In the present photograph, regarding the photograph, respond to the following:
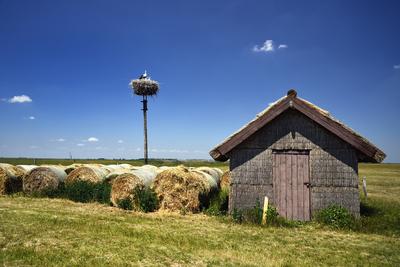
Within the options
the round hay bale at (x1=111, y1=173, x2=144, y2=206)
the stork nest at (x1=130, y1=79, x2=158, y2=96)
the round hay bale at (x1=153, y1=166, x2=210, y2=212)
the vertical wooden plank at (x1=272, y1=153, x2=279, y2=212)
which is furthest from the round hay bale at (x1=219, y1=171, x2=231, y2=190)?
the stork nest at (x1=130, y1=79, x2=158, y2=96)

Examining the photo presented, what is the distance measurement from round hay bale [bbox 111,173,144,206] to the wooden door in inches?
217

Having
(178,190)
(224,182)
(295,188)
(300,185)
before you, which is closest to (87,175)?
(178,190)

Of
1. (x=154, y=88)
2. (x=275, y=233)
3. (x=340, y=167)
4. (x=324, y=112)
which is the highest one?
(x=154, y=88)

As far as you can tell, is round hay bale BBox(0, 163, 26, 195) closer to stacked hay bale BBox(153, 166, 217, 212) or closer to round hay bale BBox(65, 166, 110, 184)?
round hay bale BBox(65, 166, 110, 184)

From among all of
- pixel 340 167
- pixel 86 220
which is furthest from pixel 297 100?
pixel 86 220

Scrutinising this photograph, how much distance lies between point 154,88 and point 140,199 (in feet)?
75.9

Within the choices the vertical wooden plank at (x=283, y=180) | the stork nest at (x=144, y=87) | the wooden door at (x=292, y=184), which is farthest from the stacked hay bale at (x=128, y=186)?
the stork nest at (x=144, y=87)

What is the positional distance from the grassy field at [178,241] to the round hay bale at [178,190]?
35.4 inches

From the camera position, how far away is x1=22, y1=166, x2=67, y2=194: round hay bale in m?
17.2

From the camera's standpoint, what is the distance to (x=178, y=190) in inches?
538

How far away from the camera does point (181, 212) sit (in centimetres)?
1333

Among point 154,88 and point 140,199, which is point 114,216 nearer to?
point 140,199

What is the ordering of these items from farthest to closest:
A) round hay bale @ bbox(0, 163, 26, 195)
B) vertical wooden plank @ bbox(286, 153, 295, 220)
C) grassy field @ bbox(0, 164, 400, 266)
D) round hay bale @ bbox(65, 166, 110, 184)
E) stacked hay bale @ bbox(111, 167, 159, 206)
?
1. round hay bale @ bbox(0, 163, 26, 195)
2. round hay bale @ bbox(65, 166, 110, 184)
3. stacked hay bale @ bbox(111, 167, 159, 206)
4. vertical wooden plank @ bbox(286, 153, 295, 220)
5. grassy field @ bbox(0, 164, 400, 266)

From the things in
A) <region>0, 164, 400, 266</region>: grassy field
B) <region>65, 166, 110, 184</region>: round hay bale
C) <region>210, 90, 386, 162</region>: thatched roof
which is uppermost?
<region>210, 90, 386, 162</region>: thatched roof
